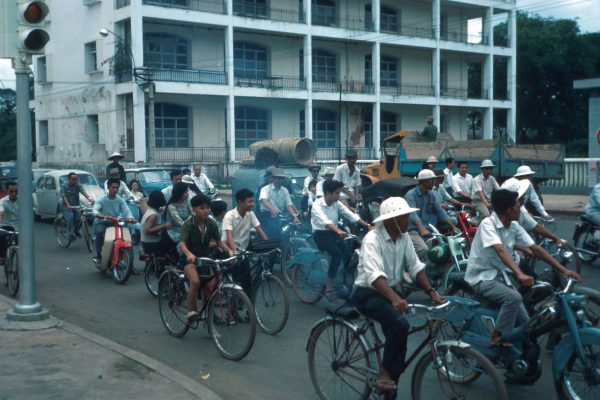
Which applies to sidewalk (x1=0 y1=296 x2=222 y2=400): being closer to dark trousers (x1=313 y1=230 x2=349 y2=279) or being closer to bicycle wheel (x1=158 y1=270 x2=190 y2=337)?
bicycle wheel (x1=158 y1=270 x2=190 y2=337)

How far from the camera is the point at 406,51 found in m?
48.3

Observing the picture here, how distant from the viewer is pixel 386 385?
5.29 metres

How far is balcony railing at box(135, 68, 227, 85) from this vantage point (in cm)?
3569

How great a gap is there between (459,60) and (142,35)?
24.2m

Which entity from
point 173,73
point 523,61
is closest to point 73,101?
point 173,73

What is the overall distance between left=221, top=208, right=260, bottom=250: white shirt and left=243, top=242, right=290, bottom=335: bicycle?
0.42 meters

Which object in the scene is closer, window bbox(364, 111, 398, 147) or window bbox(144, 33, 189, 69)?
window bbox(144, 33, 189, 69)

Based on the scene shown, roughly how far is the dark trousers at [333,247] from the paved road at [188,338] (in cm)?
61

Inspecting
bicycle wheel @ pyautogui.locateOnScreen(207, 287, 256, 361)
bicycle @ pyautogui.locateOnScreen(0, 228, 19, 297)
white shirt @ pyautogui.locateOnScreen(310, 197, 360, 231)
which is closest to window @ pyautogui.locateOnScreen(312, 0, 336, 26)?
bicycle @ pyautogui.locateOnScreen(0, 228, 19, 297)

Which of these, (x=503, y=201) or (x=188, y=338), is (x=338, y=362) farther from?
(x=188, y=338)

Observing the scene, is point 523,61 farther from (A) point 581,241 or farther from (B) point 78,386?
(B) point 78,386

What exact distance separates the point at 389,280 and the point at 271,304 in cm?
283

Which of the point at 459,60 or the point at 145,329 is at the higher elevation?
the point at 459,60

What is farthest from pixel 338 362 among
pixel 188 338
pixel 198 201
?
pixel 188 338
